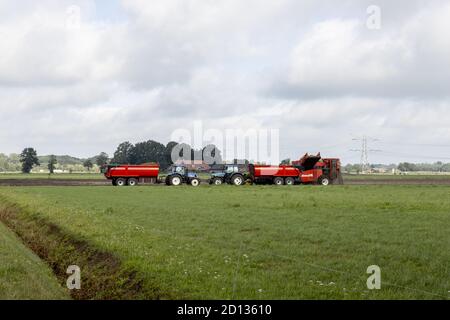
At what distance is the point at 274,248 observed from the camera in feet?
51.2

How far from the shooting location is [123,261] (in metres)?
14.6

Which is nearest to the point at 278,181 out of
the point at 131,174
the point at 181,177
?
the point at 181,177

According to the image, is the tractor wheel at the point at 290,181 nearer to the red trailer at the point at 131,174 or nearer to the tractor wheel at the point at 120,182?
the red trailer at the point at 131,174

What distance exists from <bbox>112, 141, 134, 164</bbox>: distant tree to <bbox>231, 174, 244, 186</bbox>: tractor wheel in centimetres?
10379

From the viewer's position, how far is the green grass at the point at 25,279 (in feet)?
38.3

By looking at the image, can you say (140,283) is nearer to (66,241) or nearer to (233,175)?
(66,241)

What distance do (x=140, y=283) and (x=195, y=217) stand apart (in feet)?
37.2

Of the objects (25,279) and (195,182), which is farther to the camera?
(195,182)

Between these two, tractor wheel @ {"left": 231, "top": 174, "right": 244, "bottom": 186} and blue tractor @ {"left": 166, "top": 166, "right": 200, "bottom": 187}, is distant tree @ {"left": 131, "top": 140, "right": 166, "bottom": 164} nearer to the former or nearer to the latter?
blue tractor @ {"left": 166, "top": 166, "right": 200, "bottom": 187}

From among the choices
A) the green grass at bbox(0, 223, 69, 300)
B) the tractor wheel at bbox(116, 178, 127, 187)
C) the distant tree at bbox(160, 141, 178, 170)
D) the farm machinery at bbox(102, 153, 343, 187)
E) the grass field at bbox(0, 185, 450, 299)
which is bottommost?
the green grass at bbox(0, 223, 69, 300)

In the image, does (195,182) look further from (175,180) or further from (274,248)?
(274,248)

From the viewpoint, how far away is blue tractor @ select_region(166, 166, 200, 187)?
198 ft

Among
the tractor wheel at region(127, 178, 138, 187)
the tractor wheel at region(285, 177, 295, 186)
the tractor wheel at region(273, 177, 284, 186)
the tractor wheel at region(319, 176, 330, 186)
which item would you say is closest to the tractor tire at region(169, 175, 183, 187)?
the tractor wheel at region(127, 178, 138, 187)

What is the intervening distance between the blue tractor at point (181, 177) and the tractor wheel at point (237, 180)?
3.58 metres
